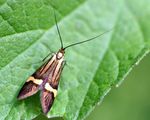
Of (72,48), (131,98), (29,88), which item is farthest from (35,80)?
(131,98)

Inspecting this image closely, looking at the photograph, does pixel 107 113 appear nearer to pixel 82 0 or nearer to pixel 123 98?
pixel 123 98

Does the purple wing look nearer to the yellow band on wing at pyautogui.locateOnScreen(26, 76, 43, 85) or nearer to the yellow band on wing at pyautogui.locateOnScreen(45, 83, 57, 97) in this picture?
the yellow band on wing at pyautogui.locateOnScreen(26, 76, 43, 85)

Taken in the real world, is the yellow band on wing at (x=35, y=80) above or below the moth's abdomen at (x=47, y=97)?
above

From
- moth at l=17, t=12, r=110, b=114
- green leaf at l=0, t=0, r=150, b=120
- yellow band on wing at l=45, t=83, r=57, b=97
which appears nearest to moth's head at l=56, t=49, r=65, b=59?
moth at l=17, t=12, r=110, b=114

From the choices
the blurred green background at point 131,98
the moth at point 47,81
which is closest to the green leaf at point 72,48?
the moth at point 47,81

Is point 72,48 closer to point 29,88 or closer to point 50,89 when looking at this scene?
point 50,89

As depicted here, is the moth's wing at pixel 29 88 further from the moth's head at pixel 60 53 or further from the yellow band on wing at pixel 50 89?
the moth's head at pixel 60 53
